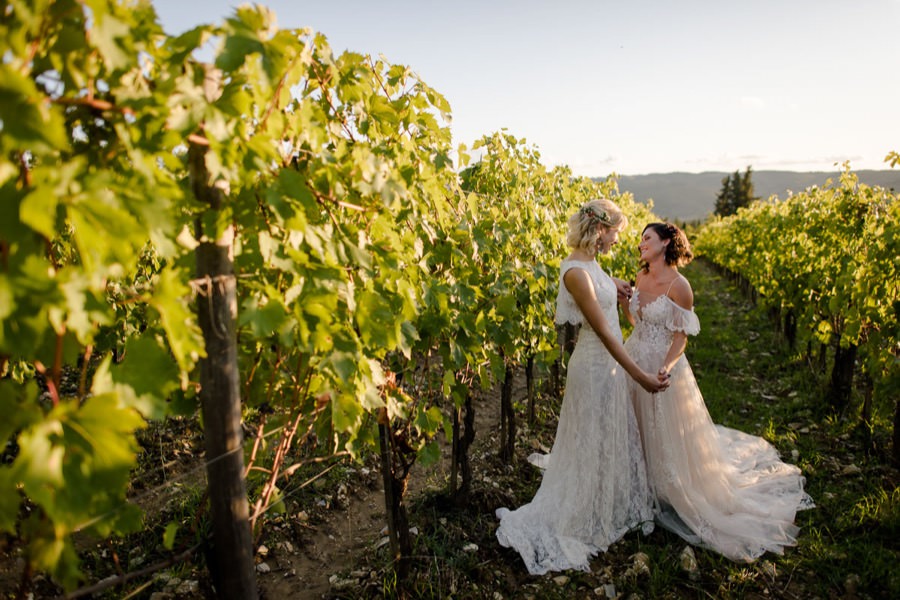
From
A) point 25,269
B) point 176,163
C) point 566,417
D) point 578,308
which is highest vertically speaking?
point 176,163

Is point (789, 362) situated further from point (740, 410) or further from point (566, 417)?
point (566, 417)

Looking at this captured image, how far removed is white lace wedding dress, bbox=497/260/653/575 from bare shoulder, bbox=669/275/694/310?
445 millimetres

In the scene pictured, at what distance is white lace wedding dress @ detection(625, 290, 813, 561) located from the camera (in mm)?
3412

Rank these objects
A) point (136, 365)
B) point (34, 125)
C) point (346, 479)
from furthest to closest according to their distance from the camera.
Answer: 1. point (346, 479)
2. point (136, 365)
3. point (34, 125)

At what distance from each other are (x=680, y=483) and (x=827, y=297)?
3.92 metres

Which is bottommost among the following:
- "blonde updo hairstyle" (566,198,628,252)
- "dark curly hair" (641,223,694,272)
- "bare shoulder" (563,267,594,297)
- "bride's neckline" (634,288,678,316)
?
"bride's neckline" (634,288,678,316)

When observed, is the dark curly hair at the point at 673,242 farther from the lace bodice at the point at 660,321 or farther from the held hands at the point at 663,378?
the held hands at the point at 663,378

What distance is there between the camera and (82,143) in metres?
1.25

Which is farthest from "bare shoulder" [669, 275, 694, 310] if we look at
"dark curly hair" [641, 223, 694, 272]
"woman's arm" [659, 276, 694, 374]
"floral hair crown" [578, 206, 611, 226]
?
"floral hair crown" [578, 206, 611, 226]

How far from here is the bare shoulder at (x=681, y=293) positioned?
360 cm

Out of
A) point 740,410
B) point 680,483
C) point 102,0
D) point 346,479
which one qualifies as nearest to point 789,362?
point 740,410

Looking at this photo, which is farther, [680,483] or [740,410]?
[740,410]

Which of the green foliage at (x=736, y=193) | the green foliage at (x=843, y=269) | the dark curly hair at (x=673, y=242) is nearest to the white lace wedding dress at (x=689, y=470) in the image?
the dark curly hair at (x=673, y=242)

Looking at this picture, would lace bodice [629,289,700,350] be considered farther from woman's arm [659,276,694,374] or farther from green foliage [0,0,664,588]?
green foliage [0,0,664,588]
